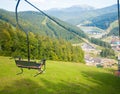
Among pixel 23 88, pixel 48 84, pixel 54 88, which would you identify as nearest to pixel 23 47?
pixel 48 84

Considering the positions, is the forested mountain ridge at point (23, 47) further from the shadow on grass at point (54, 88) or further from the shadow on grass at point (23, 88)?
the shadow on grass at point (23, 88)

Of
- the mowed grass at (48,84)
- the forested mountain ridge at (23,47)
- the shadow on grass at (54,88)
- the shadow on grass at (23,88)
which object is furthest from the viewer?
the forested mountain ridge at (23,47)

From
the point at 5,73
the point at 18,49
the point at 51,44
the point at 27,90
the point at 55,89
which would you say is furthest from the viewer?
the point at 51,44

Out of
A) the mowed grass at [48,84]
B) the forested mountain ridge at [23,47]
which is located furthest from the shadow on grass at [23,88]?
the forested mountain ridge at [23,47]

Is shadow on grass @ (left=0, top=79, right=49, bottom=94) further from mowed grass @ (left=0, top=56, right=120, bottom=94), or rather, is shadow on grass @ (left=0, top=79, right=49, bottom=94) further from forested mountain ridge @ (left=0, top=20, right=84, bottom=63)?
forested mountain ridge @ (left=0, top=20, right=84, bottom=63)

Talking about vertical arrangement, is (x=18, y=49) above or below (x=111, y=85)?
above

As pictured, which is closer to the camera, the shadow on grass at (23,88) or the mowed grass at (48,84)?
the shadow on grass at (23,88)

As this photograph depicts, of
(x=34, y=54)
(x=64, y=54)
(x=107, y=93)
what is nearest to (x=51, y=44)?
(x=64, y=54)

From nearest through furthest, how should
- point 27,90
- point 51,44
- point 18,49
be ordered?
1. point 27,90
2. point 18,49
3. point 51,44

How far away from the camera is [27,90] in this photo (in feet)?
78.8

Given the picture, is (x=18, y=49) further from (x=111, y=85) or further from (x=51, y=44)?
(x=111, y=85)

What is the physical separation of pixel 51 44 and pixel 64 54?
19.7 feet

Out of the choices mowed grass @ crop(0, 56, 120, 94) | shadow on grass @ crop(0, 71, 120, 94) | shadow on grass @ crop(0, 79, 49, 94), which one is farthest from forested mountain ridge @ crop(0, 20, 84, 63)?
shadow on grass @ crop(0, 79, 49, 94)

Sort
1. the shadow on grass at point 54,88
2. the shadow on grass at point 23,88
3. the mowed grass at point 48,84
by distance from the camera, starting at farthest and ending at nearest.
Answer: the mowed grass at point 48,84 < the shadow on grass at point 54,88 < the shadow on grass at point 23,88
